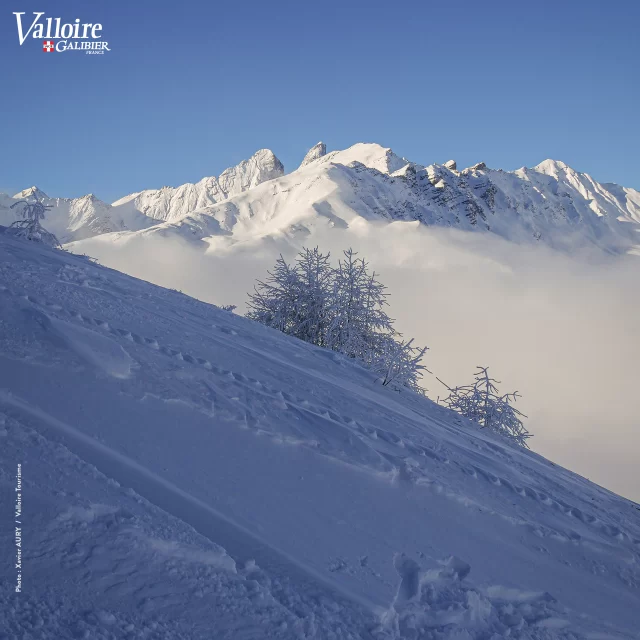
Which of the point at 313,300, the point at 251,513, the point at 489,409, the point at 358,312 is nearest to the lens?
the point at 251,513

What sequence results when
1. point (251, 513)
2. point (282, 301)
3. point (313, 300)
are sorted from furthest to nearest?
point (282, 301) < point (313, 300) < point (251, 513)

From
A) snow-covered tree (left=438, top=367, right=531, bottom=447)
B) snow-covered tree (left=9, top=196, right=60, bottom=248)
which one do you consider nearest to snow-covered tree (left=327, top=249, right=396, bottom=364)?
snow-covered tree (left=438, top=367, right=531, bottom=447)

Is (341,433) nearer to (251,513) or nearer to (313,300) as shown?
(251,513)

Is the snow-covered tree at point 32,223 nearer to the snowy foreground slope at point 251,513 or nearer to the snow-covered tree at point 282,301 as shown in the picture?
the snowy foreground slope at point 251,513

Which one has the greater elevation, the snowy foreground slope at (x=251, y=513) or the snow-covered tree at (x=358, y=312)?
the snow-covered tree at (x=358, y=312)

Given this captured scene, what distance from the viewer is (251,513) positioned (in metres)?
3.55

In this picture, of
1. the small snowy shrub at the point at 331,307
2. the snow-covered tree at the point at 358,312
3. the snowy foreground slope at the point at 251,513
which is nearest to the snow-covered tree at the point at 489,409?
the small snowy shrub at the point at 331,307

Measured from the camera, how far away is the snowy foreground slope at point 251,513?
271 cm

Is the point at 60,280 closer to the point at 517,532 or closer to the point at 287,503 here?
the point at 287,503

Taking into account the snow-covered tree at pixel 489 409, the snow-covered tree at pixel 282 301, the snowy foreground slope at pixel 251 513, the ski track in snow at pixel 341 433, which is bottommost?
the snowy foreground slope at pixel 251 513

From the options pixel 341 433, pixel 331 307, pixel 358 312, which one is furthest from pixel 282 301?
pixel 341 433

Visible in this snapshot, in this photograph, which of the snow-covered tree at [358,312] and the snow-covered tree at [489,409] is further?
the snow-covered tree at [358,312]

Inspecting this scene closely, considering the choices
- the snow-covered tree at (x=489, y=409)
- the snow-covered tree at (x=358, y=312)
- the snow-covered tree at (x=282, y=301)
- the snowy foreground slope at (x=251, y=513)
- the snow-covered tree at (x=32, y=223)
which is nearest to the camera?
the snowy foreground slope at (x=251, y=513)

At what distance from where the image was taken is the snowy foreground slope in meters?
2.71
